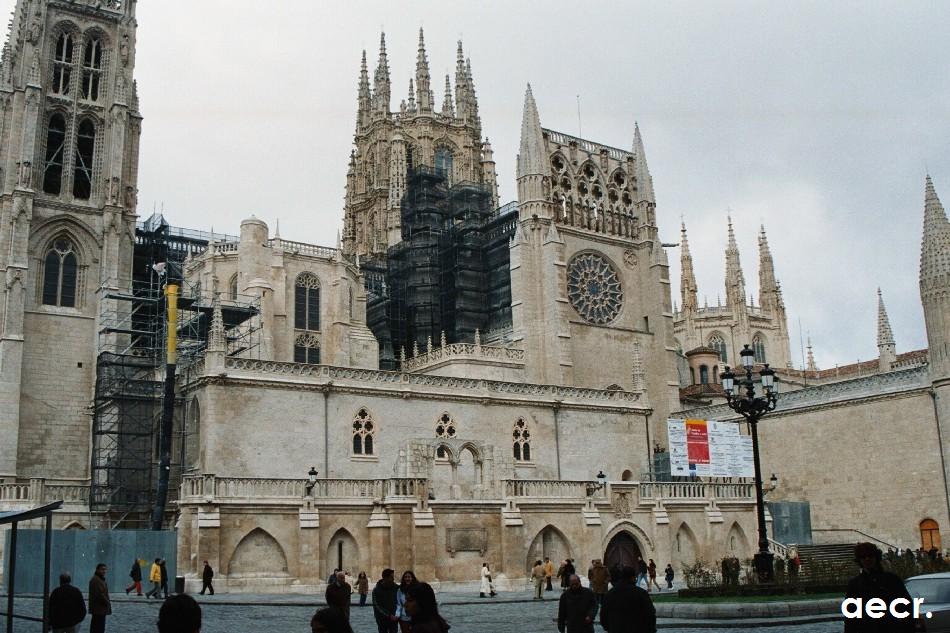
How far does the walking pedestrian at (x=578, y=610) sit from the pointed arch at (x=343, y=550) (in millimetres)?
21355

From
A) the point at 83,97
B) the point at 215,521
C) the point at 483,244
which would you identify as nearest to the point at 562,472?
the point at 215,521

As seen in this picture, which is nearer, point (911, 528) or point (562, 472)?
point (911, 528)

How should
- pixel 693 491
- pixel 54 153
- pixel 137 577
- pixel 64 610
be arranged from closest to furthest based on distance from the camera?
pixel 64 610
pixel 137 577
pixel 693 491
pixel 54 153

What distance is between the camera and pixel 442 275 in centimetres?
6112

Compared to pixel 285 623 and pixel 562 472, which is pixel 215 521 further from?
pixel 562 472

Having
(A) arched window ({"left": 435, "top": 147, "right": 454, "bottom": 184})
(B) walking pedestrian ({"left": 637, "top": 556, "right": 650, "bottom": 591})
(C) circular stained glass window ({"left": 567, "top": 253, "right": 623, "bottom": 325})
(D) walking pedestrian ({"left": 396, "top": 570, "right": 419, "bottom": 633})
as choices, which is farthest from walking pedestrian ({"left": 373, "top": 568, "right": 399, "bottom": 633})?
(A) arched window ({"left": 435, "top": 147, "right": 454, "bottom": 184})

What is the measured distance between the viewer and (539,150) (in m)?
51.9

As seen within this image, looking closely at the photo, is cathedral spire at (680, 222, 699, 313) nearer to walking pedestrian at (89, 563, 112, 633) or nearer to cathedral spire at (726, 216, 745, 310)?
cathedral spire at (726, 216, 745, 310)

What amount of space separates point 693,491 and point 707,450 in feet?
13.7

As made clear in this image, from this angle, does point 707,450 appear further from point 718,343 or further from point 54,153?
point 718,343

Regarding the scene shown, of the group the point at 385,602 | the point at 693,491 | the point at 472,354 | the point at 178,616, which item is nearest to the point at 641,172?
the point at 472,354

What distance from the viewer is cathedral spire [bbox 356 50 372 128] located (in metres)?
80.7

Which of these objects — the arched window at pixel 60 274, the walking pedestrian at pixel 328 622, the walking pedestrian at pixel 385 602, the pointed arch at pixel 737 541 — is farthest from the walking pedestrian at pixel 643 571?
the arched window at pixel 60 274

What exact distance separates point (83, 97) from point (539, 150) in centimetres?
2313
